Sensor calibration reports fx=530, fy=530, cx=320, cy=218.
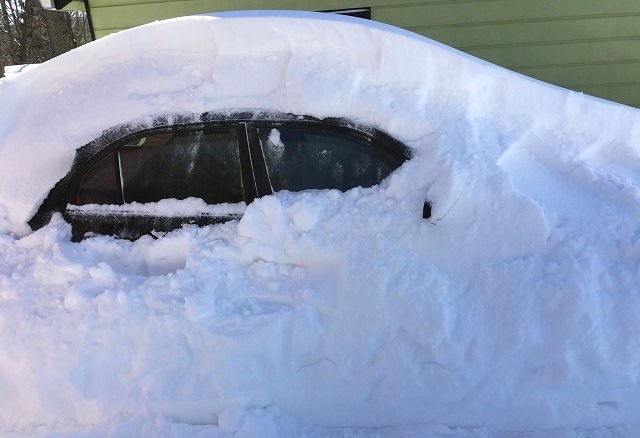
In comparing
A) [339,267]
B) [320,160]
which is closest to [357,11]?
[320,160]

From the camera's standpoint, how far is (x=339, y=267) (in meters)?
2.61

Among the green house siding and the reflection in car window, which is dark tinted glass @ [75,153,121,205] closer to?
the reflection in car window

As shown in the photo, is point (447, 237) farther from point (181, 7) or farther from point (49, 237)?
point (181, 7)

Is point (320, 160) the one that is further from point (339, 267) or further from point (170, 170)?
point (170, 170)

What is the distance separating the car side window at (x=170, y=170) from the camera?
2783 mm

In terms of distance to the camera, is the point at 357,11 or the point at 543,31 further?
the point at 357,11

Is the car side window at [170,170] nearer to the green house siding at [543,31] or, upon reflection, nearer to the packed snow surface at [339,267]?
the packed snow surface at [339,267]

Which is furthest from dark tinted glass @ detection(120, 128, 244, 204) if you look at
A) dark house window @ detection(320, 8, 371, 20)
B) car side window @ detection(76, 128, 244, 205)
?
dark house window @ detection(320, 8, 371, 20)

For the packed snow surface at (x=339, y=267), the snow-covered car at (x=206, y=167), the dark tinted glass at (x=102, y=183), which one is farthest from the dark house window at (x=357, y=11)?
the dark tinted glass at (x=102, y=183)

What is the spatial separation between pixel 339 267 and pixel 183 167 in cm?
99

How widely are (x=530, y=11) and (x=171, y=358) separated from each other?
5.41m

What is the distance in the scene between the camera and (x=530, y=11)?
5.88m

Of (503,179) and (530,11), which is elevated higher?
(530,11)

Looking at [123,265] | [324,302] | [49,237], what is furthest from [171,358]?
[49,237]
